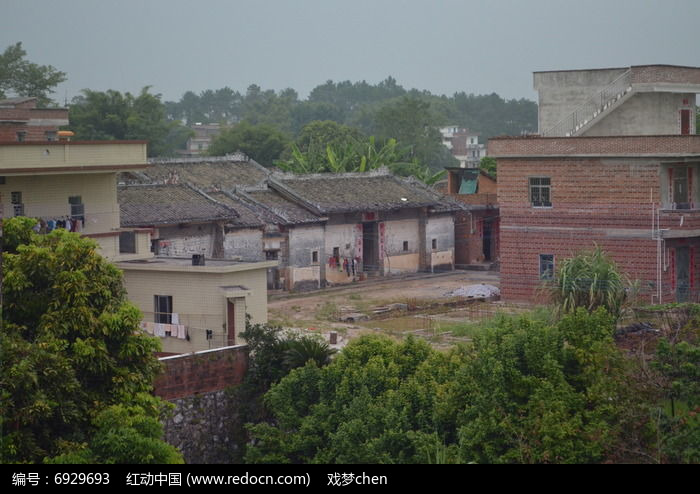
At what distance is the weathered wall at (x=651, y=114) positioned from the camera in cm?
3981

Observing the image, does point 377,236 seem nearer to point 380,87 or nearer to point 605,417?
point 605,417

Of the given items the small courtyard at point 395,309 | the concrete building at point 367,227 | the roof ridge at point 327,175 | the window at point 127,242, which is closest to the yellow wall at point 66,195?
the window at point 127,242

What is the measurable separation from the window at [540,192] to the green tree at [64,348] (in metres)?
21.0

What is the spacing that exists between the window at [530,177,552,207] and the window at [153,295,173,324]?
1500cm

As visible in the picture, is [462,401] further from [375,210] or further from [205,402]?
[375,210]

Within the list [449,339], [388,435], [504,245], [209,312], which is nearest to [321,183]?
[504,245]

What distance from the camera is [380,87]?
17538cm

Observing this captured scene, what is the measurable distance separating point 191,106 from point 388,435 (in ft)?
462

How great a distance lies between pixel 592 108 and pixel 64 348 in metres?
26.0

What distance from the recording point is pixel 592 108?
135ft

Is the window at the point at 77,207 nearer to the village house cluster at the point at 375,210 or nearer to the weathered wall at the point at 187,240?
the village house cluster at the point at 375,210

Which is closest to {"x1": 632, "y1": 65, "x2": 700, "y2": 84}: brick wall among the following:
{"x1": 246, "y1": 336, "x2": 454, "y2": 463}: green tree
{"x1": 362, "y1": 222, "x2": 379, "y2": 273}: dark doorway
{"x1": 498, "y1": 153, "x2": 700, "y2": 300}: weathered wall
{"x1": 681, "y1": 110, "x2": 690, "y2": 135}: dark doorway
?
{"x1": 681, "y1": 110, "x2": 690, "y2": 135}: dark doorway

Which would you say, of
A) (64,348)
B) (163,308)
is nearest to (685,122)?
(163,308)

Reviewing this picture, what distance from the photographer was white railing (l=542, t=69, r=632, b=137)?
132ft
